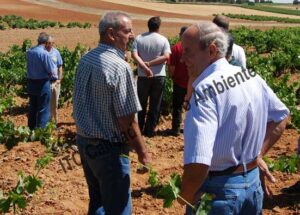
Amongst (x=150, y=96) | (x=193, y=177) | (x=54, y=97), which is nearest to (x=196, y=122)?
(x=193, y=177)

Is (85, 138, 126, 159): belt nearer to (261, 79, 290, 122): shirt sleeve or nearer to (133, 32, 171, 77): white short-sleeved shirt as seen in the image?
(261, 79, 290, 122): shirt sleeve

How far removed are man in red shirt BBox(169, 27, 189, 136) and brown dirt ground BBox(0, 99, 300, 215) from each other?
0.99 feet

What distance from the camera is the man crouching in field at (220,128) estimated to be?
2.59m

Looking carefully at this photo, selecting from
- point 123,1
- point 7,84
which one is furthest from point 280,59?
point 123,1

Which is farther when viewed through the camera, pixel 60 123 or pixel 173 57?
pixel 60 123

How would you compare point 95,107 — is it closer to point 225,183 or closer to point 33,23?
point 225,183

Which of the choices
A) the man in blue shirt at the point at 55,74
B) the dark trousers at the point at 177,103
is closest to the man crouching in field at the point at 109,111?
the dark trousers at the point at 177,103

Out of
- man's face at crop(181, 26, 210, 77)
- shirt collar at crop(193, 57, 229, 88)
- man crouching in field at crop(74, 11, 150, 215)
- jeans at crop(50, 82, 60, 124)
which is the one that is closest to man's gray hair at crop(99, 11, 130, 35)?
man crouching in field at crop(74, 11, 150, 215)

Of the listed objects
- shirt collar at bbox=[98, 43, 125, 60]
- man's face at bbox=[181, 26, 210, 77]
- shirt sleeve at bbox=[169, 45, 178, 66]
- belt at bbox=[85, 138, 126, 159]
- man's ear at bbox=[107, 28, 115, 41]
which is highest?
man's face at bbox=[181, 26, 210, 77]

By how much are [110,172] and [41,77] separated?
193 inches

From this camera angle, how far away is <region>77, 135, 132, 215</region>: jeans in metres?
3.81

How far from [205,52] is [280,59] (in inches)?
544

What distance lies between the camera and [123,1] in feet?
265

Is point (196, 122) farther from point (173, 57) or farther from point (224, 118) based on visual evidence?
point (173, 57)
